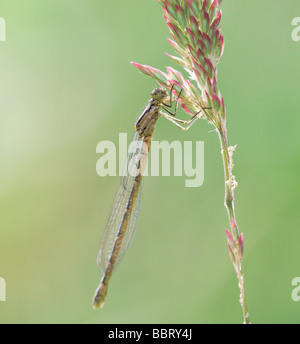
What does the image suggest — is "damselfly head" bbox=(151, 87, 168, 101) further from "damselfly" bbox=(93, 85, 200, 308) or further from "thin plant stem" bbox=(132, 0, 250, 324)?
"thin plant stem" bbox=(132, 0, 250, 324)

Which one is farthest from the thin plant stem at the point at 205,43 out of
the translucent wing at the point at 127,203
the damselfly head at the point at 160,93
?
the translucent wing at the point at 127,203

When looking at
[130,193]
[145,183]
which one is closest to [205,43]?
[130,193]

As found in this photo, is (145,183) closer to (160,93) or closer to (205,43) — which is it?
(160,93)

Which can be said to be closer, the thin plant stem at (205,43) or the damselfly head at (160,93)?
the thin plant stem at (205,43)

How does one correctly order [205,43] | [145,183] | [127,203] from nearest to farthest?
[205,43], [127,203], [145,183]

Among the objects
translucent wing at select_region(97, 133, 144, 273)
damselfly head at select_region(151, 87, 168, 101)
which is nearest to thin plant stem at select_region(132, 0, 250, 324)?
damselfly head at select_region(151, 87, 168, 101)

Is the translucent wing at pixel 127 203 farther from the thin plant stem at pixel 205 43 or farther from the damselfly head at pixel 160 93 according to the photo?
the thin plant stem at pixel 205 43
